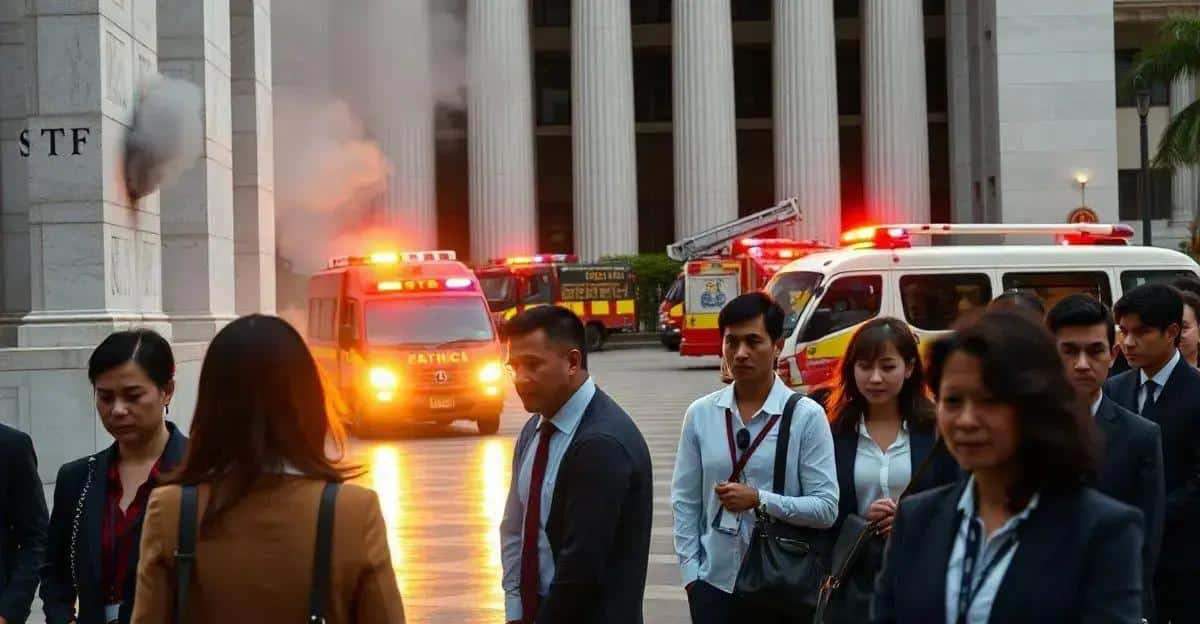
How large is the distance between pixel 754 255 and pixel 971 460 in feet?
104

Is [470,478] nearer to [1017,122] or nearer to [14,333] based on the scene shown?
[14,333]

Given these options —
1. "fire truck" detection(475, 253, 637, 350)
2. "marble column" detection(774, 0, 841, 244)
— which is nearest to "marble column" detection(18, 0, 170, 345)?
"fire truck" detection(475, 253, 637, 350)

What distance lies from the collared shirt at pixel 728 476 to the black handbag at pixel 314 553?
2.49 meters

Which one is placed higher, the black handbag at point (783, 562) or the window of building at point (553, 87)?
the window of building at point (553, 87)

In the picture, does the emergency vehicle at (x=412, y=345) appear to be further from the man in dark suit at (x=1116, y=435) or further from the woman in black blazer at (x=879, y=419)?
the man in dark suit at (x=1116, y=435)

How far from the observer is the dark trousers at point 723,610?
561 centimetres

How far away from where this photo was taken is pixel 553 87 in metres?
62.9

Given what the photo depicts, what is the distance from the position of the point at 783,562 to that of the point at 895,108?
4467cm

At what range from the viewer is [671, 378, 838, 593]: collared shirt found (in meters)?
5.71

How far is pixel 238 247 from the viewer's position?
22312mm

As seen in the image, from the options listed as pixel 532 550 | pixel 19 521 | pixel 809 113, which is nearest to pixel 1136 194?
pixel 809 113

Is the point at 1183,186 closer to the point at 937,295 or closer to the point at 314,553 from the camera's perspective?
the point at 937,295

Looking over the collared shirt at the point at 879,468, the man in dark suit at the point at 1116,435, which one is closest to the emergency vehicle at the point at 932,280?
the collared shirt at the point at 879,468

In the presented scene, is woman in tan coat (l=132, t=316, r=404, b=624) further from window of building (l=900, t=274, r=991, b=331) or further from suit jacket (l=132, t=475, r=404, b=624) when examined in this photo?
window of building (l=900, t=274, r=991, b=331)
